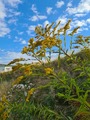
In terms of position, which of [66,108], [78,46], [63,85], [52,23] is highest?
[52,23]

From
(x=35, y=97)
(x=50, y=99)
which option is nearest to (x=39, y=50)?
(x=50, y=99)

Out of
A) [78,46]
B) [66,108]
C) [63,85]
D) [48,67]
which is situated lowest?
[66,108]

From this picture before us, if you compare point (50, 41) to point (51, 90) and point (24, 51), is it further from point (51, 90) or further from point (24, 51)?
point (51, 90)

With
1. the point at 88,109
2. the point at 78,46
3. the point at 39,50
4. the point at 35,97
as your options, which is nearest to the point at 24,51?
the point at 39,50

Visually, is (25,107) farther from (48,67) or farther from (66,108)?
(66,108)

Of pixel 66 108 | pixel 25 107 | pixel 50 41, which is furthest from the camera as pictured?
pixel 66 108

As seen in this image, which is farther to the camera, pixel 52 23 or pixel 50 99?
pixel 50 99

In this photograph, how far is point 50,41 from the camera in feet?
6.84

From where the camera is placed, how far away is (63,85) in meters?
2.42

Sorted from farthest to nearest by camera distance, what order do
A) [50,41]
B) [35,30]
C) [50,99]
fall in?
[50,99], [35,30], [50,41]

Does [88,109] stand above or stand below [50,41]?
below

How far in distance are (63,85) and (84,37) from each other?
1.51ft

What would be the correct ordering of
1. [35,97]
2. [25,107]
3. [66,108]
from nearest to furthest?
[25,107], [66,108], [35,97]

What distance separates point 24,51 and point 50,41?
22 centimetres
